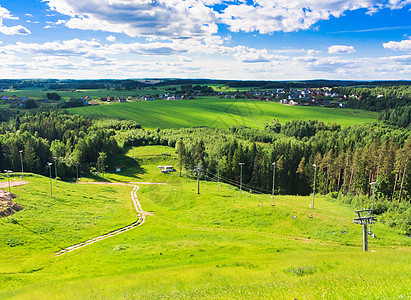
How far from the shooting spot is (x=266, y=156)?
353 feet

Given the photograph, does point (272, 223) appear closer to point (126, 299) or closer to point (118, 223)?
point (118, 223)

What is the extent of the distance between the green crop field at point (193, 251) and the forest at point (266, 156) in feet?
58.5

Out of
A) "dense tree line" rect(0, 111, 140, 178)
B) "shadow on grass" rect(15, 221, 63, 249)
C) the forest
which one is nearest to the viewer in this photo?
"shadow on grass" rect(15, 221, 63, 249)

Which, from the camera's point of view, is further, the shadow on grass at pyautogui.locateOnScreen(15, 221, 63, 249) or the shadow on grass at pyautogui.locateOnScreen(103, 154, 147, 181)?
the shadow on grass at pyautogui.locateOnScreen(103, 154, 147, 181)

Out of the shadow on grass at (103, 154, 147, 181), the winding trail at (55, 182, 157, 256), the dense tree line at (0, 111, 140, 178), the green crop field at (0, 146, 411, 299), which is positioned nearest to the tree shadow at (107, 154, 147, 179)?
the shadow on grass at (103, 154, 147, 181)

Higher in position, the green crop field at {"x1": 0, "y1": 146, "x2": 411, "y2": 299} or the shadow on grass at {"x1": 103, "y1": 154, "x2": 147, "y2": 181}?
the green crop field at {"x1": 0, "y1": 146, "x2": 411, "y2": 299}

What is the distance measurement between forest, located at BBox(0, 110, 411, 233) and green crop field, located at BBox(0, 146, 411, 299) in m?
17.8

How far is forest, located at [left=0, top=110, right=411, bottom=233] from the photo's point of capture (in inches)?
3152

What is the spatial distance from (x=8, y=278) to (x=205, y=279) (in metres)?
23.4

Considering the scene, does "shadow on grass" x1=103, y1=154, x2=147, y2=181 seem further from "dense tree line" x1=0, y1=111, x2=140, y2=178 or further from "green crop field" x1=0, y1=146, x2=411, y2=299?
"green crop field" x1=0, y1=146, x2=411, y2=299

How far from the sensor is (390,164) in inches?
3098

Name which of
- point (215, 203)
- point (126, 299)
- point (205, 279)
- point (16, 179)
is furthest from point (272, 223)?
point (16, 179)

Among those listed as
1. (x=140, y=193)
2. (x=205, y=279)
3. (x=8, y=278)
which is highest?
(x=205, y=279)

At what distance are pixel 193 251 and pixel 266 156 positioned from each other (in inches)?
2842
